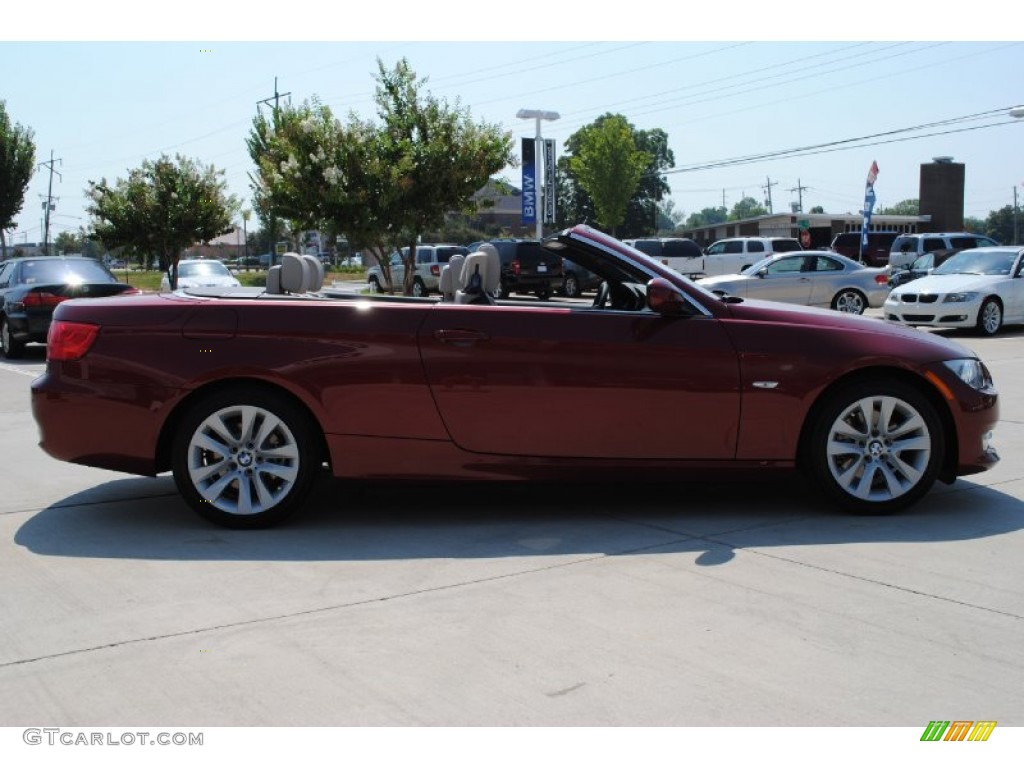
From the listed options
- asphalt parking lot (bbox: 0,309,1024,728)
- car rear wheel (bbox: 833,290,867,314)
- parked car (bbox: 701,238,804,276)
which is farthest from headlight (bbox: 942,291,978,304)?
parked car (bbox: 701,238,804,276)

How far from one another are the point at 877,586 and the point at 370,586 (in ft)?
6.85

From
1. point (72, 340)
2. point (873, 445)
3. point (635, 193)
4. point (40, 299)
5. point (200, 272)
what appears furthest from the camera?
point (635, 193)

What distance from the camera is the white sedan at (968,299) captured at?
743 inches

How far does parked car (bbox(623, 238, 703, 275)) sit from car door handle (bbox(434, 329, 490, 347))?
31.8 m

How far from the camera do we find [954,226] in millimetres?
77062

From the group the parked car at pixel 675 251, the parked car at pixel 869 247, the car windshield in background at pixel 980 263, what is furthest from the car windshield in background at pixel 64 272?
the parked car at pixel 869 247

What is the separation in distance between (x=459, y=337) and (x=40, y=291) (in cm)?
1289

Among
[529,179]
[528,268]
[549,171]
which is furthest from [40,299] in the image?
[549,171]

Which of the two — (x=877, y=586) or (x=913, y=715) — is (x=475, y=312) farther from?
(x=913, y=715)

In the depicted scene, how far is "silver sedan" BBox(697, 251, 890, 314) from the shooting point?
22906 mm

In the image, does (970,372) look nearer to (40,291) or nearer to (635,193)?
(40,291)

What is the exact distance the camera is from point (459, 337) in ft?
18.2

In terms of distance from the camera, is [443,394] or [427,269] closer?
[443,394]

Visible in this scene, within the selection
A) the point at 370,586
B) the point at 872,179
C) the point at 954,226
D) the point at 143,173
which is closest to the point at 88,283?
the point at 370,586
